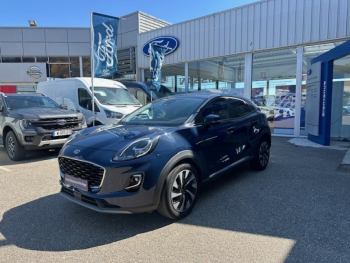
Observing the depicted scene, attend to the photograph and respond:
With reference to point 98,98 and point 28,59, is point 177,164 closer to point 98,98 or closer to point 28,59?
point 98,98

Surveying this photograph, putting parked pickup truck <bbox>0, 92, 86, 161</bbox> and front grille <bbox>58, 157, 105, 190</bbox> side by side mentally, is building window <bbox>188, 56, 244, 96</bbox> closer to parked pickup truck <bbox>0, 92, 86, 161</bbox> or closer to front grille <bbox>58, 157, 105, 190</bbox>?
parked pickup truck <bbox>0, 92, 86, 161</bbox>

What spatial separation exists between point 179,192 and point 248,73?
9.11 meters

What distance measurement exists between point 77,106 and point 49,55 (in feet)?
45.2

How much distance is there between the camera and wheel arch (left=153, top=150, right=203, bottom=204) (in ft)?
9.57

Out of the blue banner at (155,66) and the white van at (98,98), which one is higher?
the blue banner at (155,66)

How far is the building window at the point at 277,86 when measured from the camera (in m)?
10.2

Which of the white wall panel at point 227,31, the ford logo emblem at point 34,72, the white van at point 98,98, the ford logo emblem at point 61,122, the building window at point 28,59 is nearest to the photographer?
the ford logo emblem at point 61,122

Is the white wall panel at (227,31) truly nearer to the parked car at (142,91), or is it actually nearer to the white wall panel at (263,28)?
the white wall panel at (263,28)

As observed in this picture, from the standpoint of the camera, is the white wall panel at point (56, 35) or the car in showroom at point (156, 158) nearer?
the car in showroom at point (156, 158)

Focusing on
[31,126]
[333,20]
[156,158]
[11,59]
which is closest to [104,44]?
[31,126]

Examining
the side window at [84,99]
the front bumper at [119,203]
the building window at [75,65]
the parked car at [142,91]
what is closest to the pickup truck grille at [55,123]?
the side window at [84,99]

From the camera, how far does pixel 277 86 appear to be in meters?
10.6

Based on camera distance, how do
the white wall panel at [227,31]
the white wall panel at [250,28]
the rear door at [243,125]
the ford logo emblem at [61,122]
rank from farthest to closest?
the white wall panel at [227,31] → the white wall panel at [250,28] → the ford logo emblem at [61,122] → the rear door at [243,125]

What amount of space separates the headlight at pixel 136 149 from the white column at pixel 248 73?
354 inches
